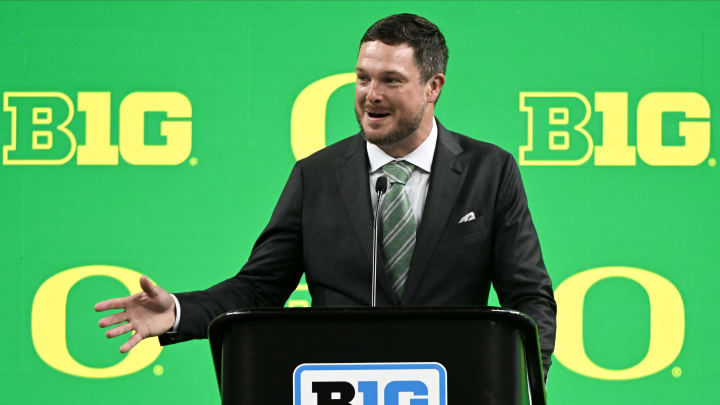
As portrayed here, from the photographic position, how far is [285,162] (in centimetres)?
312

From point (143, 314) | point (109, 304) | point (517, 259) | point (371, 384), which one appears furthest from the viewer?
point (517, 259)

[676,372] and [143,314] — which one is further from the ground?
[143,314]

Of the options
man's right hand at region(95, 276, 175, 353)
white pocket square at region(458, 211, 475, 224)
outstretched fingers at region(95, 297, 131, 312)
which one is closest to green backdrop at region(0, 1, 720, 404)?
white pocket square at region(458, 211, 475, 224)

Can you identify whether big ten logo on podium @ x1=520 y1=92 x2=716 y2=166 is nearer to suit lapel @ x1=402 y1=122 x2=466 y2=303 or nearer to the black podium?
suit lapel @ x1=402 y1=122 x2=466 y2=303

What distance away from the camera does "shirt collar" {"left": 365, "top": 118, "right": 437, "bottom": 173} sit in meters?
2.23

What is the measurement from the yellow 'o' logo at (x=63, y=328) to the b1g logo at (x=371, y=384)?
5.97 feet

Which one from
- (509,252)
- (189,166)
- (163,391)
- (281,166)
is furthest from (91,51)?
(509,252)

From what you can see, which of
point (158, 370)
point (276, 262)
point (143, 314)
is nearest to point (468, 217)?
point (276, 262)

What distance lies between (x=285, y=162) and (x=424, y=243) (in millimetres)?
1117

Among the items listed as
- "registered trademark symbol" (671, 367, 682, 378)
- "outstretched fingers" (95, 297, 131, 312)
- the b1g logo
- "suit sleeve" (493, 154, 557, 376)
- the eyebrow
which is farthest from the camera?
"registered trademark symbol" (671, 367, 682, 378)

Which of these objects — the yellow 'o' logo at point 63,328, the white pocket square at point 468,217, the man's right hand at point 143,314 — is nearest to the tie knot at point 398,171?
the white pocket square at point 468,217

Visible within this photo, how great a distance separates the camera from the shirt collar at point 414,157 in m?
2.23

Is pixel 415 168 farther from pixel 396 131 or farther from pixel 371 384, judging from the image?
pixel 371 384

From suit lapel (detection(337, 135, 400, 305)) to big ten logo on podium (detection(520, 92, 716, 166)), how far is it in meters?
1.00
